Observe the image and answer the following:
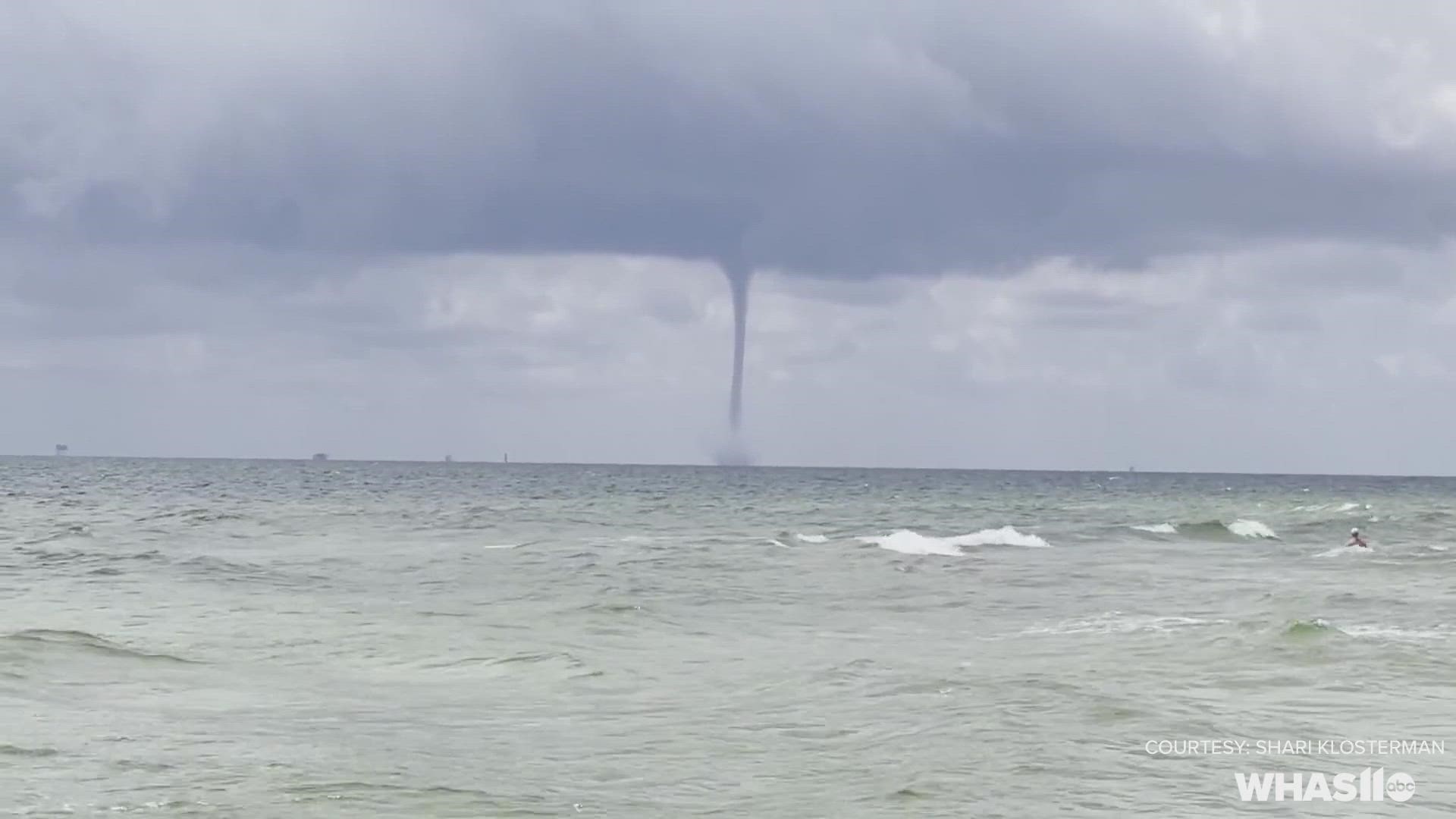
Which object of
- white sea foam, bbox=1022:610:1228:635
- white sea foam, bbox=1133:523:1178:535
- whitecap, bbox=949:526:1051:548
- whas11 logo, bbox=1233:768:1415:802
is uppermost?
white sea foam, bbox=1133:523:1178:535

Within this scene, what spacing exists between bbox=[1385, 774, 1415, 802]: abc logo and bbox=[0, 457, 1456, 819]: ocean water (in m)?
0.12

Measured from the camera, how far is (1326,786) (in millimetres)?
13594

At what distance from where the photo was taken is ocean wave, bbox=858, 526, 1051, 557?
162 feet

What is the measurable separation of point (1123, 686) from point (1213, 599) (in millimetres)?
13781

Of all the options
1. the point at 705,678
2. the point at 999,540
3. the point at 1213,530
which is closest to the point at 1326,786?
the point at 705,678

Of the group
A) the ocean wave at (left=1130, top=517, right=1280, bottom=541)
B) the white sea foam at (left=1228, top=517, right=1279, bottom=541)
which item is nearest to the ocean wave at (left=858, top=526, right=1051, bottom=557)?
the ocean wave at (left=1130, top=517, right=1280, bottom=541)

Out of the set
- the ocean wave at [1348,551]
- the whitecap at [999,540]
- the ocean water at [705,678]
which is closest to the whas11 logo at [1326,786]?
the ocean water at [705,678]

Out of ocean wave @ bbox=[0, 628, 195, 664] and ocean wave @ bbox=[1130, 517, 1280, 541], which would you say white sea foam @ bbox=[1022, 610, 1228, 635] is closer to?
ocean wave @ bbox=[0, 628, 195, 664]

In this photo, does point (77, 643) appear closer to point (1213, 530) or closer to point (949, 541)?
point (949, 541)

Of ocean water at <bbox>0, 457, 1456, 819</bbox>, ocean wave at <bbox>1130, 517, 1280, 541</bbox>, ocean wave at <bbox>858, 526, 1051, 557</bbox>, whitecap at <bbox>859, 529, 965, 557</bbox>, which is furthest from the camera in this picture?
ocean wave at <bbox>1130, 517, 1280, 541</bbox>

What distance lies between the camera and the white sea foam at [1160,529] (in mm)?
62719

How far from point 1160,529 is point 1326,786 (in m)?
52.6

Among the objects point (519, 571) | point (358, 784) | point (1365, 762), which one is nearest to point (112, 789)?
point (358, 784)

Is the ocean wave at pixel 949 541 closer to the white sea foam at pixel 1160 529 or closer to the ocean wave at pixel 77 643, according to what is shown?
the white sea foam at pixel 1160 529
